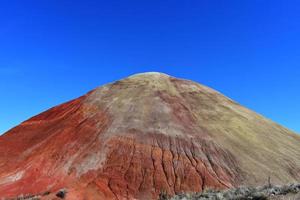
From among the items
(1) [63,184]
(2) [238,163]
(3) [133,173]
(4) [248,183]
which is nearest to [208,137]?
(2) [238,163]

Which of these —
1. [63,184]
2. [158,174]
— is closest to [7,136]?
[63,184]

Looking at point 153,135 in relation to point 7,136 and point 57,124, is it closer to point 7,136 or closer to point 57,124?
point 57,124

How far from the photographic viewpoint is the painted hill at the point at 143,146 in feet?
123

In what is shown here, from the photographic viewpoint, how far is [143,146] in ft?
137

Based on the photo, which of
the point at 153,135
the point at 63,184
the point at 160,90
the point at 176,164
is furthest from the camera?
the point at 160,90

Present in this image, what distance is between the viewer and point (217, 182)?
1508 inches

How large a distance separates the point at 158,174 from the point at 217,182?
5.43m

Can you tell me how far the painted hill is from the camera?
3756 centimetres

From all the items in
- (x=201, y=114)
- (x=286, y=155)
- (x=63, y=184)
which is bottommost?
(x=63, y=184)

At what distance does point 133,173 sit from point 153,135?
6265mm

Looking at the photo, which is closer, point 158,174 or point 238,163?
point 158,174

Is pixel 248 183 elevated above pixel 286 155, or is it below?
below

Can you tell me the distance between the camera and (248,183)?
127 ft

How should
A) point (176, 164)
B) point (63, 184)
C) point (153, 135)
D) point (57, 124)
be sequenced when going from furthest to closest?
point (57, 124), point (153, 135), point (176, 164), point (63, 184)
